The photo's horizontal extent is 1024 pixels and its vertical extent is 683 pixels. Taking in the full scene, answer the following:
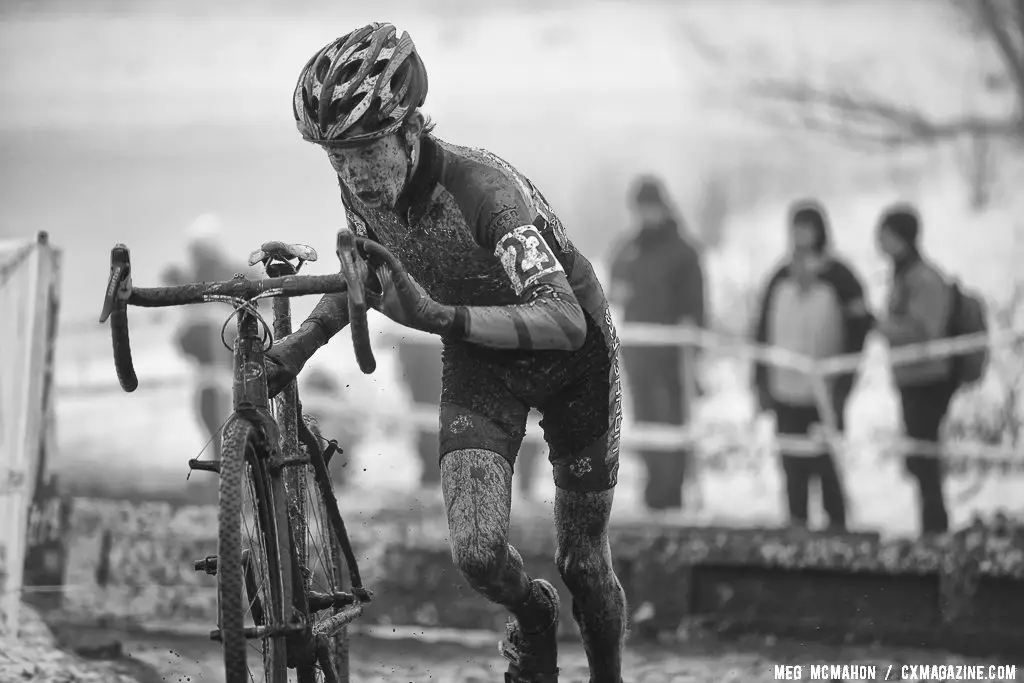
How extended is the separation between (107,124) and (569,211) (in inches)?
188

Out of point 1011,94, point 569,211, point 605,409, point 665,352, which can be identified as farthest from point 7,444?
point 1011,94

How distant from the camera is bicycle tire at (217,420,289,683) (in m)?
4.53

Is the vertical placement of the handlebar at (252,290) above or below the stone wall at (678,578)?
above

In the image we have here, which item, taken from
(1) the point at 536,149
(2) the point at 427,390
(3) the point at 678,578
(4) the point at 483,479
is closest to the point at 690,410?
(2) the point at 427,390

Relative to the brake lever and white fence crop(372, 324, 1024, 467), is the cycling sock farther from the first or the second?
white fence crop(372, 324, 1024, 467)

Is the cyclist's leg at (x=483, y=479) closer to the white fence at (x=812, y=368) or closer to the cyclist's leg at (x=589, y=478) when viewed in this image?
the cyclist's leg at (x=589, y=478)

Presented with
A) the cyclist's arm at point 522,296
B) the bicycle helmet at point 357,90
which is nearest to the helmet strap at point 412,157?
the bicycle helmet at point 357,90

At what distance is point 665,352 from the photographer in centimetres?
1245

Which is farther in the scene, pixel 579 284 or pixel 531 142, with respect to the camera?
pixel 531 142

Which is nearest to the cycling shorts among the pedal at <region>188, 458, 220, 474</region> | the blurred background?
the pedal at <region>188, 458, 220, 474</region>

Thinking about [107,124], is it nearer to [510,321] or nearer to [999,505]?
[999,505]

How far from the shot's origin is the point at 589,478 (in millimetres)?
5840

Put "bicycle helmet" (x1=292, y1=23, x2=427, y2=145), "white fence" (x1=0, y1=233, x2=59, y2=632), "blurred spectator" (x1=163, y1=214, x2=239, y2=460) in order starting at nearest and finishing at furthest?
1. "bicycle helmet" (x1=292, y1=23, x2=427, y2=145)
2. "white fence" (x1=0, y1=233, x2=59, y2=632)
3. "blurred spectator" (x1=163, y1=214, x2=239, y2=460)

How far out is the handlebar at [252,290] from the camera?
4539 millimetres
